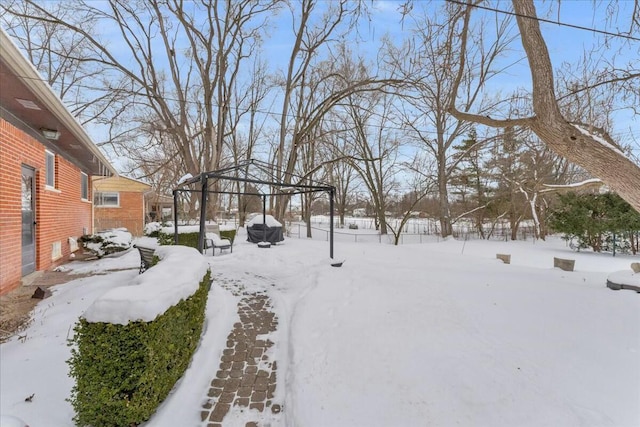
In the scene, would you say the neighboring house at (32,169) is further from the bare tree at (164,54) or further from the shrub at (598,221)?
the shrub at (598,221)

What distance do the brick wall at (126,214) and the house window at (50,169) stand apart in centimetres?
1049

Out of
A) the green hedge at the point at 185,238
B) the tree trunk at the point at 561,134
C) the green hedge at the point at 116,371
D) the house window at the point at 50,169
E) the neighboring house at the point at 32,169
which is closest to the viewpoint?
the green hedge at the point at 116,371

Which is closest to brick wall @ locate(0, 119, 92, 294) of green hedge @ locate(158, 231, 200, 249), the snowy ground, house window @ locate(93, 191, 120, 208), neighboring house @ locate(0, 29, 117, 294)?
neighboring house @ locate(0, 29, 117, 294)

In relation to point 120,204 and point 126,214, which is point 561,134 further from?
point 120,204

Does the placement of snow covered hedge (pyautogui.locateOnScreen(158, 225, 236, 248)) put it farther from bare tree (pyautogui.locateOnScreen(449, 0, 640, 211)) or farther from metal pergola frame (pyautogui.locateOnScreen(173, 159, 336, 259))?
bare tree (pyautogui.locateOnScreen(449, 0, 640, 211))

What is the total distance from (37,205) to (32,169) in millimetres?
766

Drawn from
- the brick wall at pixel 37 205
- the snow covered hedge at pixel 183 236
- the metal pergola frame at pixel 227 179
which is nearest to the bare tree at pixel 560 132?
the metal pergola frame at pixel 227 179

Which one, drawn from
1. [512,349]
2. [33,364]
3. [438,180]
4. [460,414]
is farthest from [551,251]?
[33,364]

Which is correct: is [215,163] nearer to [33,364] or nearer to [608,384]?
[33,364]

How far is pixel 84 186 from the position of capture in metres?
11.0

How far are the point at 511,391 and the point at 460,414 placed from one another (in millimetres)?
586

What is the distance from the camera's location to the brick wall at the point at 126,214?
57.1 feet

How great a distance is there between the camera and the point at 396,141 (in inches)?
786

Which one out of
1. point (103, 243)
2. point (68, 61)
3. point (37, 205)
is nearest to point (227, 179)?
point (37, 205)
